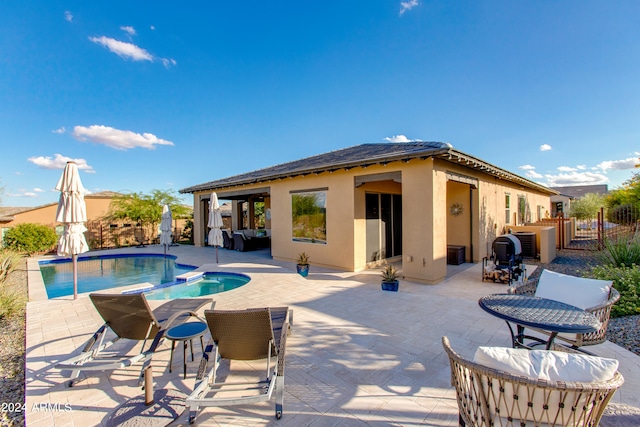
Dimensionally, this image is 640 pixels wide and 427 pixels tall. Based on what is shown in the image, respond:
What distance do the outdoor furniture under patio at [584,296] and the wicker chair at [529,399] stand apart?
1.80 metres

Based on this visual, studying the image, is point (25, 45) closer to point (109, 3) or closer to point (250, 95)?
point (109, 3)

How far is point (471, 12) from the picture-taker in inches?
348

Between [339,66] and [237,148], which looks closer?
[339,66]

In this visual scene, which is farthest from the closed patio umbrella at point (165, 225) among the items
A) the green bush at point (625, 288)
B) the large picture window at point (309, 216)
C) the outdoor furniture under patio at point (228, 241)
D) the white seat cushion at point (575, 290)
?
the green bush at point (625, 288)

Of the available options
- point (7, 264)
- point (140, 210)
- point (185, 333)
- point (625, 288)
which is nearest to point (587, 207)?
point (625, 288)

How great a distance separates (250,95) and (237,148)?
7624 millimetres

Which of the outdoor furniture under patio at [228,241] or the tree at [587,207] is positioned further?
the tree at [587,207]

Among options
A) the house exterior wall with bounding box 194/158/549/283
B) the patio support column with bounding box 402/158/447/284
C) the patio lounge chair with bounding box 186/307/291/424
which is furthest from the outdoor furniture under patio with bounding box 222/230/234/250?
the patio lounge chair with bounding box 186/307/291/424

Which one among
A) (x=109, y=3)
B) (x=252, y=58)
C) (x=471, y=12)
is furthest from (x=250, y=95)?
(x=471, y=12)

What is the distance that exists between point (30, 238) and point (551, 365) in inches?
894

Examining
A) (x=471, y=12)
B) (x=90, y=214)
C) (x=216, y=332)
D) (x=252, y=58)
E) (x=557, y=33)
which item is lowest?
(x=216, y=332)

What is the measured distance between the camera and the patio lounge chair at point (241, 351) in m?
2.63

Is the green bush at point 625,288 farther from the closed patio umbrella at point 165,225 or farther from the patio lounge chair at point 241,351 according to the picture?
the closed patio umbrella at point 165,225

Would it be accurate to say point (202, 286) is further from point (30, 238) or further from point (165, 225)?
point (30, 238)
